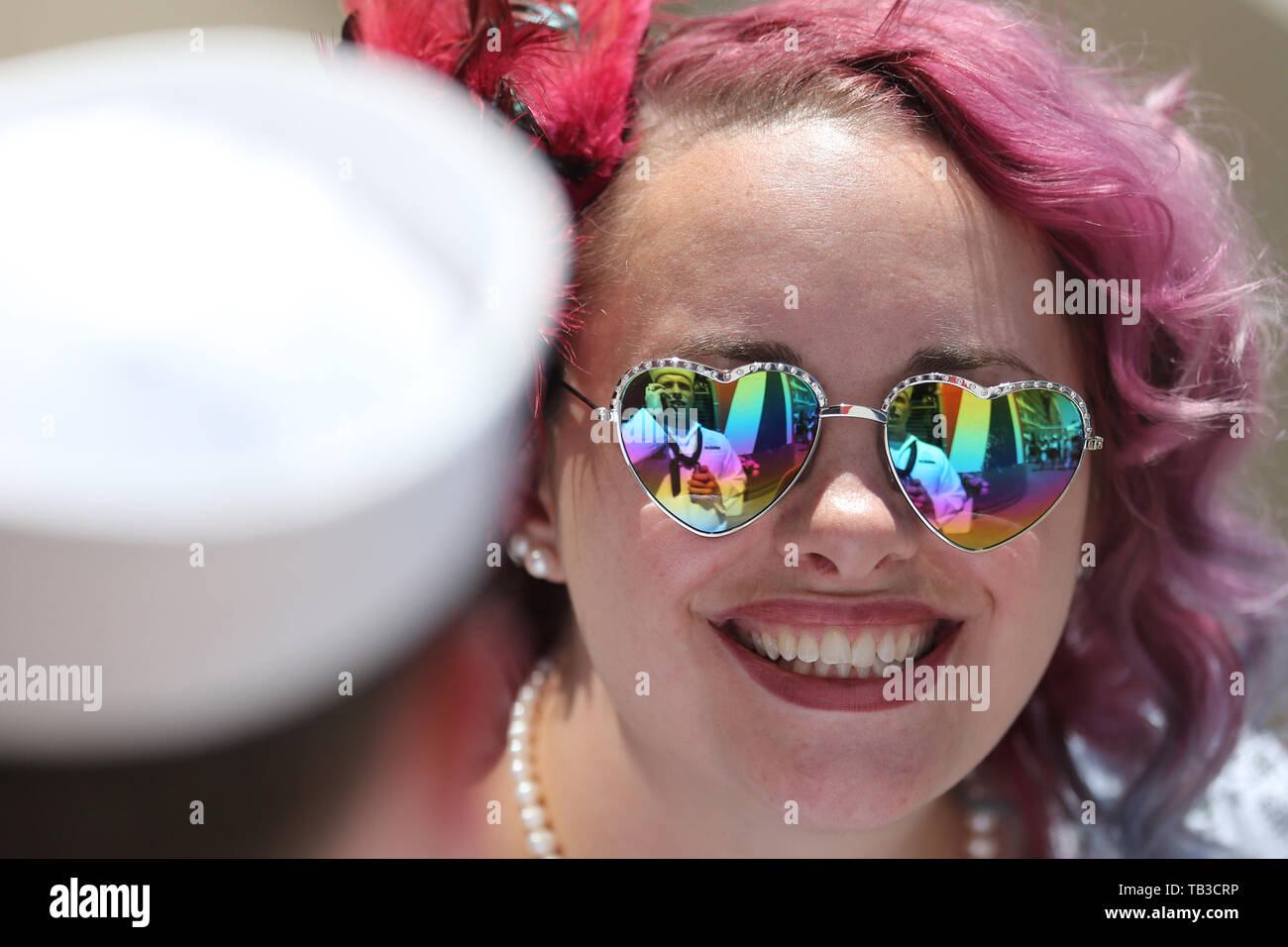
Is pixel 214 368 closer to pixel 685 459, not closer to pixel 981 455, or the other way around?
pixel 685 459

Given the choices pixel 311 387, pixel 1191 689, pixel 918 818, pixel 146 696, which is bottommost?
pixel 918 818

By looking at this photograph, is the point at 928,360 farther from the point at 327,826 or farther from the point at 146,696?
the point at 146,696

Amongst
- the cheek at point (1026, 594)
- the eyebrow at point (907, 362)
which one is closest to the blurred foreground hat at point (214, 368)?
the eyebrow at point (907, 362)

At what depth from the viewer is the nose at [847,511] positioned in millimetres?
1273

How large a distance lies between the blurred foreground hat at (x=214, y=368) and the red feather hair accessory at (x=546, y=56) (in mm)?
114

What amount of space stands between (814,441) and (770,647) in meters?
0.30

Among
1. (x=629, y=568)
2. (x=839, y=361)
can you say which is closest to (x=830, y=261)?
(x=839, y=361)

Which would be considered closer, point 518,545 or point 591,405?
point 591,405

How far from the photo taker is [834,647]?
4.46 feet

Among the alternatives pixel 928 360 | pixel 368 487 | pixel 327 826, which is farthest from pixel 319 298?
pixel 928 360

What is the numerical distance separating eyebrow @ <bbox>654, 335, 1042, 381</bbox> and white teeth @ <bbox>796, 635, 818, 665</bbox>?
357 millimetres

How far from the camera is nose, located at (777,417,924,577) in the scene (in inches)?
50.1

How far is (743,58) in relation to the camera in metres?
1.41

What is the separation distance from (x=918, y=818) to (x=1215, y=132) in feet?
4.86
